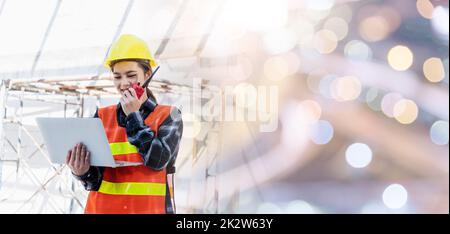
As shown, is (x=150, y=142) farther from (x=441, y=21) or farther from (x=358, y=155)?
(x=441, y=21)

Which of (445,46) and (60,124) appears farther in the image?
(445,46)

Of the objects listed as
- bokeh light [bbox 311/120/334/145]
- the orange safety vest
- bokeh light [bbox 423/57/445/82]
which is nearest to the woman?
the orange safety vest

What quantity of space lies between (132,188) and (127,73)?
0.25 m

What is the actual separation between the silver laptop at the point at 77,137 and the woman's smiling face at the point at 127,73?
163 millimetres

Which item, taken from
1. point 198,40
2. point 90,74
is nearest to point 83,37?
point 90,74

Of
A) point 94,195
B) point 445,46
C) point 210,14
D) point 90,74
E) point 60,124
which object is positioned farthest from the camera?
point 90,74

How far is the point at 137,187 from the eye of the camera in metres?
0.99

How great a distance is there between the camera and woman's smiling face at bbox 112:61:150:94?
3.41 feet

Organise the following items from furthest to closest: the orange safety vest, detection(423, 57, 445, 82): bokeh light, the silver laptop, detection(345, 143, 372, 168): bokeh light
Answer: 1. detection(345, 143, 372, 168): bokeh light
2. detection(423, 57, 445, 82): bokeh light
3. the orange safety vest
4. the silver laptop

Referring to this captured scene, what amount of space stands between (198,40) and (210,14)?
0.14m

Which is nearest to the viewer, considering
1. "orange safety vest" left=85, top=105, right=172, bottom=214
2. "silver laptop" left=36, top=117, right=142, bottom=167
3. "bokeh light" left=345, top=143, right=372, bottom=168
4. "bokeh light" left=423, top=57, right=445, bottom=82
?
"silver laptop" left=36, top=117, right=142, bottom=167

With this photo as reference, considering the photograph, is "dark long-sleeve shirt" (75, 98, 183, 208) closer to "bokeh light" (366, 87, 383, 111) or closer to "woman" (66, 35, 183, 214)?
"woman" (66, 35, 183, 214)

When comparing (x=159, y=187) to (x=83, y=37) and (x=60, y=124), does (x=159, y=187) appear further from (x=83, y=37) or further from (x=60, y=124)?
(x=83, y=37)

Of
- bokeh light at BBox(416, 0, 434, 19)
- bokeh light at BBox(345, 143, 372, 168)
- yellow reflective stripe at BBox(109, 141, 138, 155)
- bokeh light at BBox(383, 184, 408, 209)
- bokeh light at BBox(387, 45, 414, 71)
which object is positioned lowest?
yellow reflective stripe at BBox(109, 141, 138, 155)
